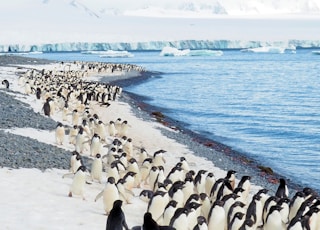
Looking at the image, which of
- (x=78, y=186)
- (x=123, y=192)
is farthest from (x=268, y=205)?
(x=78, y=186)

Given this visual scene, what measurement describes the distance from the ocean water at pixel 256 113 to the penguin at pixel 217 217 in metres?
8.28

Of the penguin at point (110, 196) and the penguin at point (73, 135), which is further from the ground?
the penguin at point (110, 196)

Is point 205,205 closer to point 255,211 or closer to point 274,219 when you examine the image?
point 255,211

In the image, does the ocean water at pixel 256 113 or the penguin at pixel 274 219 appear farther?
the ocean water at pixel 256 113

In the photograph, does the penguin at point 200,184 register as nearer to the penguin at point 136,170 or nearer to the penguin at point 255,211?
the penguin at point 136,170

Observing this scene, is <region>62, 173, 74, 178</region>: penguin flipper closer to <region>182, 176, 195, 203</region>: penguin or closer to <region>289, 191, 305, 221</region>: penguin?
<region>182, 176, 195, 203</region>: penguin

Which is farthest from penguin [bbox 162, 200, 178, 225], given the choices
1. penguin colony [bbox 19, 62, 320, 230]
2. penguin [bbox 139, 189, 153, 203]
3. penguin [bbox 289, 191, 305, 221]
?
penguin [bbox 289, 191, 305, 221]

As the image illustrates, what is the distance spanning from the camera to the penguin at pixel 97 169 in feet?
39.3

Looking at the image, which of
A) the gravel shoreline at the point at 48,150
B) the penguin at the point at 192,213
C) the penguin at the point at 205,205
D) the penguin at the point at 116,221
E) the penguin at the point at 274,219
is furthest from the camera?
the gravel shoreline at the point at 48,150

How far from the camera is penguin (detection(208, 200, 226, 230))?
9.24 m

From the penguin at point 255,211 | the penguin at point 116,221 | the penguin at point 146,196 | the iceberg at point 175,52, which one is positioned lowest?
the iceberg at point 175,52

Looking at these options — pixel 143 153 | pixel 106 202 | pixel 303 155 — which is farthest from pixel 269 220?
pixel 303 155

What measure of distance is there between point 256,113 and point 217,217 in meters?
25.1

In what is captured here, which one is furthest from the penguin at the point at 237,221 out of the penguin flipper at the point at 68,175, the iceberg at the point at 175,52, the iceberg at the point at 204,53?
the iceberg at the point at 175,52
